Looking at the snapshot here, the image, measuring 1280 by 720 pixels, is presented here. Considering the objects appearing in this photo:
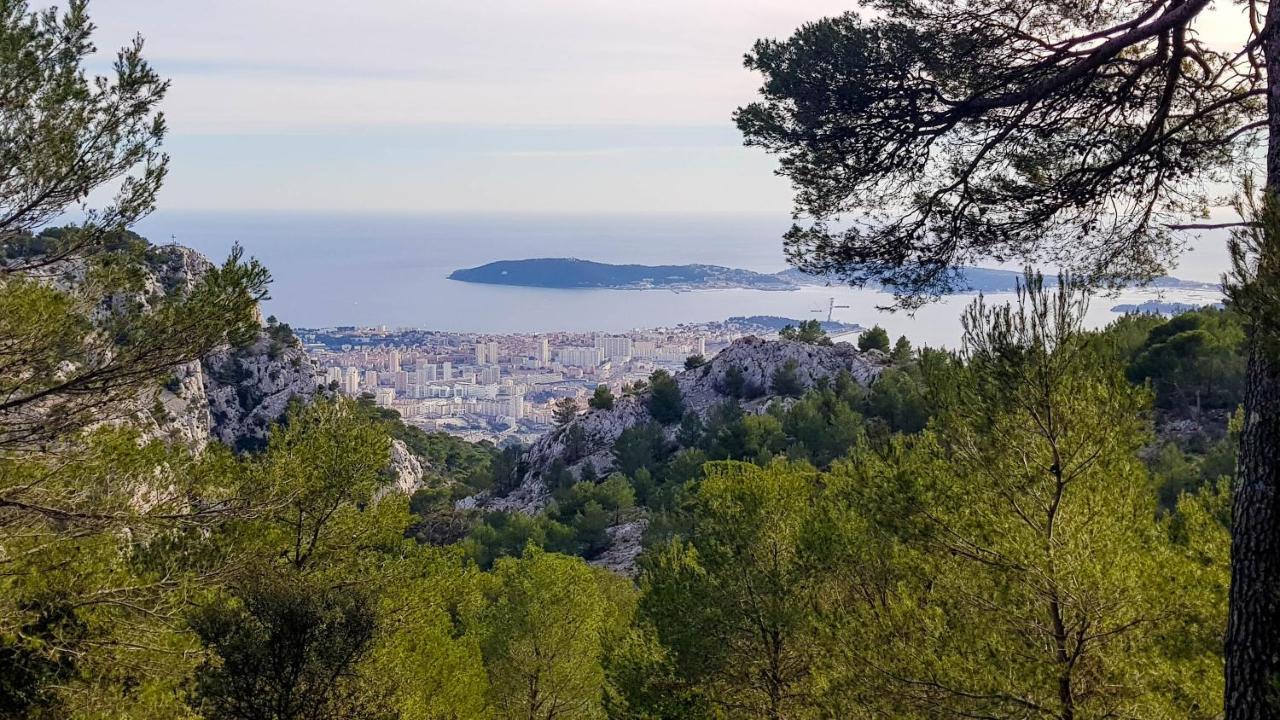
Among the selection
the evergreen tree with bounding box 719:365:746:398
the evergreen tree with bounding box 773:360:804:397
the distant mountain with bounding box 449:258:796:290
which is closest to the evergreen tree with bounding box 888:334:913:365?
the evergreen tree with bounding box 773:360:804:397

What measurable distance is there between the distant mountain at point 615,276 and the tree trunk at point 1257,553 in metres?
99.4

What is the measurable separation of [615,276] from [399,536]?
12063cm

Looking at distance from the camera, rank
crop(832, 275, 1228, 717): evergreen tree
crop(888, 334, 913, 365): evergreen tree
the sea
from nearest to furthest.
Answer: crop(832, 275, 1228, 717): evergreen tree, crop(888, 334, 913, 365): evergreen tree, the sea

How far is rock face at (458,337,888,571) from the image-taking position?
34.5m

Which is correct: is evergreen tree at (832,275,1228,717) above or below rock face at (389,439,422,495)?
above

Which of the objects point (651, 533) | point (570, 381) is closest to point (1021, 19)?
point (651, 533)

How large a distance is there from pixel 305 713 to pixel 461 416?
72.0 m

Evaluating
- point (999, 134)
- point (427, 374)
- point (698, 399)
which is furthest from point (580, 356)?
point (999, 134)

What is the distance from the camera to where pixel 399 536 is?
8.18 metres

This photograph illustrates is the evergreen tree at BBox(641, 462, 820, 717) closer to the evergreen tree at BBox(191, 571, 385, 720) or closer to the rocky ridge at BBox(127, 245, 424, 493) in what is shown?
the evergreen tree at BBox(191, 571, 385, 720)

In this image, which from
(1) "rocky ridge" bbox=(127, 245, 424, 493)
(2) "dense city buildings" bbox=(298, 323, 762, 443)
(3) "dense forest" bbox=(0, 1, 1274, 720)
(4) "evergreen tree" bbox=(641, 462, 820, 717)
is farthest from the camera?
(2) "dense city buildings" bbox=(298, 323, 762, 443)

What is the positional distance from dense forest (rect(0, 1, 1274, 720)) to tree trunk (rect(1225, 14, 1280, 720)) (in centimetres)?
10

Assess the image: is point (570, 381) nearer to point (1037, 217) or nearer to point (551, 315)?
point (551, 315)

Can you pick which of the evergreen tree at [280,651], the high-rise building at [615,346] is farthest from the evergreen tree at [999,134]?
the high-rise building at [615,346]
